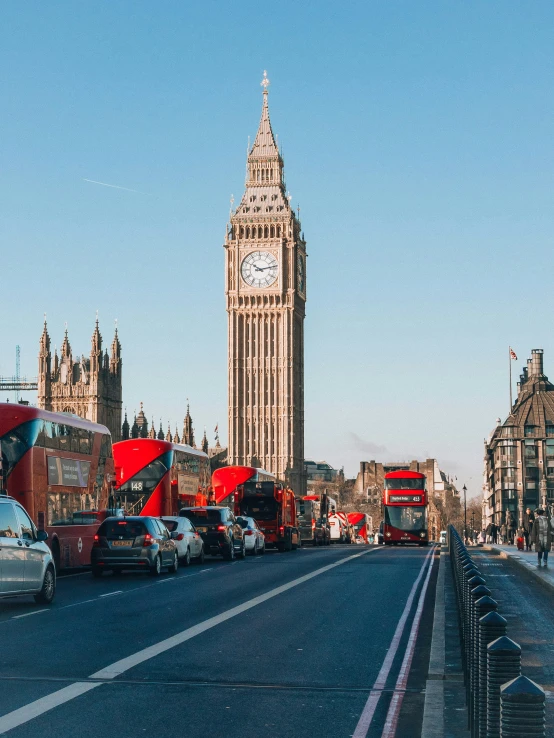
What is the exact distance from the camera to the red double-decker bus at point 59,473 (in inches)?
1037

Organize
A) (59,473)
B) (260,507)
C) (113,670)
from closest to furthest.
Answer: (113,670), (59,473), (260,507)

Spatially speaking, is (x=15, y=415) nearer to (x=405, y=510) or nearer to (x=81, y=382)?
(x=405, y=510)

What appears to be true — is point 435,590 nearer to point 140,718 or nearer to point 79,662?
point 79,662

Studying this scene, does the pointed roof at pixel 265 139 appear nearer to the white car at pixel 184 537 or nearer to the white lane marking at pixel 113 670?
the white car at pixel 184 537

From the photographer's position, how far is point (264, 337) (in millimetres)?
124312

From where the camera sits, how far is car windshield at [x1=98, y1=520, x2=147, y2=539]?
27.3m

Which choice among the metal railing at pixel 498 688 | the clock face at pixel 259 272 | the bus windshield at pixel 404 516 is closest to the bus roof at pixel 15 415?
the metal railing at pixel 498 688

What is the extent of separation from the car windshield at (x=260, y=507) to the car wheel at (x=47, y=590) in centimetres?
2996

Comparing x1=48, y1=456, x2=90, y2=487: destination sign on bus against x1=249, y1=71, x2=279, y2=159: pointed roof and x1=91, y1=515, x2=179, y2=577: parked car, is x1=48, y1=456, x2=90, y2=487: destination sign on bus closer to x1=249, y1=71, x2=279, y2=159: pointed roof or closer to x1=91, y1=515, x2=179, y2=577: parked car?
x1=91, y1=515, x2=179, y2=577: parked car

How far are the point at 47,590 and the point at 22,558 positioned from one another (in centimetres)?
132

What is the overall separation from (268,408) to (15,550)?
107 meters

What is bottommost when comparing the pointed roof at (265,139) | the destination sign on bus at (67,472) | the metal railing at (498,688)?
the metal railing at (498,688)

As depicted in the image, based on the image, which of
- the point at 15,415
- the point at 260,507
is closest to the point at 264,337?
the point at 260,507

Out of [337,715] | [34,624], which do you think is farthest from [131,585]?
[337,715]
